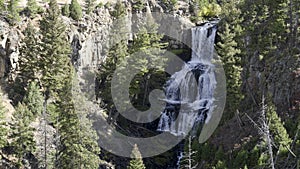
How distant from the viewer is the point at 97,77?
53344mm

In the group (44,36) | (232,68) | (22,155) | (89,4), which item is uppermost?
(89,4)

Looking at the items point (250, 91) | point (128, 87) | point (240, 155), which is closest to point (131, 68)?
point (128, 87)

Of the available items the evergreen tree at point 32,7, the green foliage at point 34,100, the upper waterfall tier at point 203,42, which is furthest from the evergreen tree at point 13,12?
the upper waterfall tier at point 203,42

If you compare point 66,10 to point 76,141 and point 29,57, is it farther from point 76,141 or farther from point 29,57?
point 76,141

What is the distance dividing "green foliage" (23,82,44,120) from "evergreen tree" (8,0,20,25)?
9232mm

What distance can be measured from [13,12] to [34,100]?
11662 millimetres

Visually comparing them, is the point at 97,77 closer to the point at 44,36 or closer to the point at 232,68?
the point at 44,36

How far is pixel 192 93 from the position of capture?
53906 mm

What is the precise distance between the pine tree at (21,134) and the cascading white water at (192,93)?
17377mm

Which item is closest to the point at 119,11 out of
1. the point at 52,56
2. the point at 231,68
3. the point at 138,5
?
the point at 138,5

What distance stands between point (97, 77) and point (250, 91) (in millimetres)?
19614

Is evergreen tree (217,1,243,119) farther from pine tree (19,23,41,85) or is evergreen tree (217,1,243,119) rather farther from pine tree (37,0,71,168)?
pine tree (19,23,41,85)

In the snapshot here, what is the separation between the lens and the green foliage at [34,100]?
145 ft

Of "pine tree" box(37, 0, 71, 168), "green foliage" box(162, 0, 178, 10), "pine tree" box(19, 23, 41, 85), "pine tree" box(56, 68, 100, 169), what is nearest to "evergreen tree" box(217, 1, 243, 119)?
"pine tree" box(56, 68, 100, 169)
